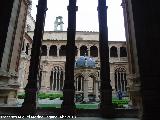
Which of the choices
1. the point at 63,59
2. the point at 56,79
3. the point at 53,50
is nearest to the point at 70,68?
the point at 56,79

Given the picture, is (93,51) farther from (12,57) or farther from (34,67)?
(34,67)

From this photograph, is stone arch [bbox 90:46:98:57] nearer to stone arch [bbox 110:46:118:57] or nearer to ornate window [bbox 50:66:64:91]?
stone arch [bbox 110:46:118:57]

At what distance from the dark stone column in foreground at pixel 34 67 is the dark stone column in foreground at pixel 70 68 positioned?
2.47 feet

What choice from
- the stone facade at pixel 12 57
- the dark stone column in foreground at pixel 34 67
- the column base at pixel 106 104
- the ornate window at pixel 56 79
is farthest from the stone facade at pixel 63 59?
the column base at pixel 106 104

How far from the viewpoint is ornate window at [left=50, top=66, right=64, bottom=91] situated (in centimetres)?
3017

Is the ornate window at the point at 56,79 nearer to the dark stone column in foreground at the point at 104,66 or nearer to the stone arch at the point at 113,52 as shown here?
the stone arch at the point at 113,52

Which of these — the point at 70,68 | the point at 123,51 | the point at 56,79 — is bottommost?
the point at 70,68

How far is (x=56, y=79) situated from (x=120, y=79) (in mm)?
8911

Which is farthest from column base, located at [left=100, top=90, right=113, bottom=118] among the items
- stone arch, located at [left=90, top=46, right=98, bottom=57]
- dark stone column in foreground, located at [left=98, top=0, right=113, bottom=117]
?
stone arch, located at [left=90, top=46, right=98, bottom=57]

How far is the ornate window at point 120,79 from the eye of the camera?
98.4 feet

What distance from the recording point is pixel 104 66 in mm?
5719

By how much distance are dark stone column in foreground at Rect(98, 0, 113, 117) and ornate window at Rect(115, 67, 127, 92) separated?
24.5 metres

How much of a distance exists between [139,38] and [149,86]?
111 cm

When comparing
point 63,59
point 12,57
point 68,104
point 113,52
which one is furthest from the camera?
point 113,52
